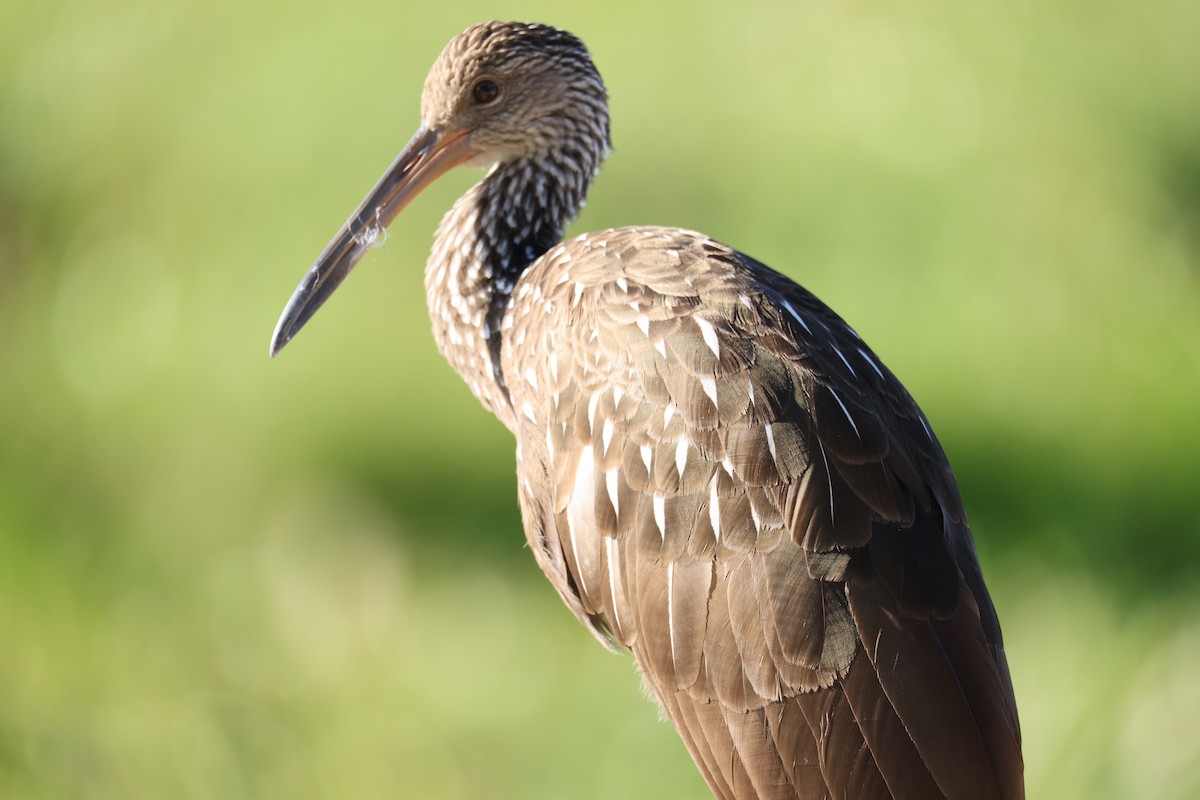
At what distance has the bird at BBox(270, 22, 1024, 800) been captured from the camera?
248cm

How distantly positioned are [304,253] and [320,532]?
1.59 m

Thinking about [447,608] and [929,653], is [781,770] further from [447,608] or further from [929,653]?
[447,608]

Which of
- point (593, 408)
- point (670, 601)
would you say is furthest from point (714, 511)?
point (593, 408)

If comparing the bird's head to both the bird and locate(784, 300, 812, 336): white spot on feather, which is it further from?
locate(784, 300, 812, 336): white spot on feather

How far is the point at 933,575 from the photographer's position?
253 cm

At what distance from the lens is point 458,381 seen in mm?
6078

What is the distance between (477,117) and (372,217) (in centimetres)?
34

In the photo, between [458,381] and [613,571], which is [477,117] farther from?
[458,381]

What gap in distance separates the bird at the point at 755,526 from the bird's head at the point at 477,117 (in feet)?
0.80

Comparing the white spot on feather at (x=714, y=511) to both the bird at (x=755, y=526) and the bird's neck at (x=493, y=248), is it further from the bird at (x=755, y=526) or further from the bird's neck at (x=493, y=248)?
the bird's neck at (x=493, y=248)

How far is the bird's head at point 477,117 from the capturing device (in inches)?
124

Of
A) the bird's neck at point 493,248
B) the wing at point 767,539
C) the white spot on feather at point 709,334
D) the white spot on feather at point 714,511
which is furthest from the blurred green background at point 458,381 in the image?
the white spot on feather at point 709,334

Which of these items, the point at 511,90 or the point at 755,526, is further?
the point at 511,90

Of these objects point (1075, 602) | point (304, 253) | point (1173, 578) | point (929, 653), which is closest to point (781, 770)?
point (929, 653)
